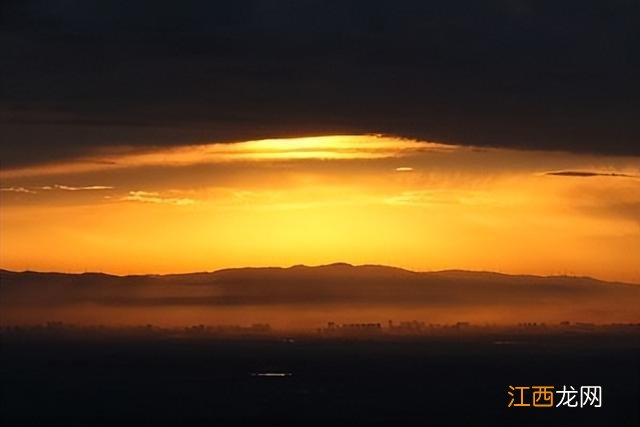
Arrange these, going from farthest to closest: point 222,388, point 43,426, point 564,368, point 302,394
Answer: point 564,368
point 222,388
point 302,394
point 43,426

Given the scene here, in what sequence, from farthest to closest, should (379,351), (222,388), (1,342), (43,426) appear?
(1,342)
(379,351)
(222,388)
(43,426)

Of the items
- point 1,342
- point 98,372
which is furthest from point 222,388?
point 1,342

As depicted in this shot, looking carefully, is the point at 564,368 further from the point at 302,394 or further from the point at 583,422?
the point at 583,422

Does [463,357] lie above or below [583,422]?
above

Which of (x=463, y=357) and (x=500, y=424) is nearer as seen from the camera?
(x=500, y=424)

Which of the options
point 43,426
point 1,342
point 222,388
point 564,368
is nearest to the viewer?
point 43,426

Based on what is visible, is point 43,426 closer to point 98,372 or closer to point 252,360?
point 98,372

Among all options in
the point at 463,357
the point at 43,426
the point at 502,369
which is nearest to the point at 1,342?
the point at 463,357
